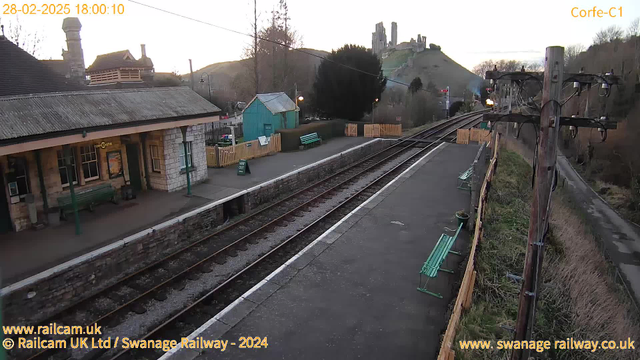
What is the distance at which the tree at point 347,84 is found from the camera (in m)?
31.7

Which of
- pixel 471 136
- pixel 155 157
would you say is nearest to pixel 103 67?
pixel 155 157

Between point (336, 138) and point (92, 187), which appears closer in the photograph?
point (92, 187)

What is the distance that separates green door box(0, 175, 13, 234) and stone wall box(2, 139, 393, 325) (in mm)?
3324

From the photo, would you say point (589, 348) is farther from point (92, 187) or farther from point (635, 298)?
point (92, 187)

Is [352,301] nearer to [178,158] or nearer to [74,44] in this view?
[178,158]

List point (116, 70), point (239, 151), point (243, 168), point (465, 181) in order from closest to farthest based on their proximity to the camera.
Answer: point (465, 181)
point (243, 168)
point (116, 70)
point (239, 151)

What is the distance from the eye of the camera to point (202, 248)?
35.9ft

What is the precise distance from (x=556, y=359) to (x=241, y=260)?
7.08 metres

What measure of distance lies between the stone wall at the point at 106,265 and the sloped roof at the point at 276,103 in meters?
10.6

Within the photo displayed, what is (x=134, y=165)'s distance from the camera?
46.4 feet

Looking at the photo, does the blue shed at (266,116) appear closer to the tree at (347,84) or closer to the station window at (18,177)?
the tree at (347,84)

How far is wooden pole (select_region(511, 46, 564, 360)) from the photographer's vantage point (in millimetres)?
4262

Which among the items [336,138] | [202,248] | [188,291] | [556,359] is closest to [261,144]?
[336,138]

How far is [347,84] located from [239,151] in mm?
15101
